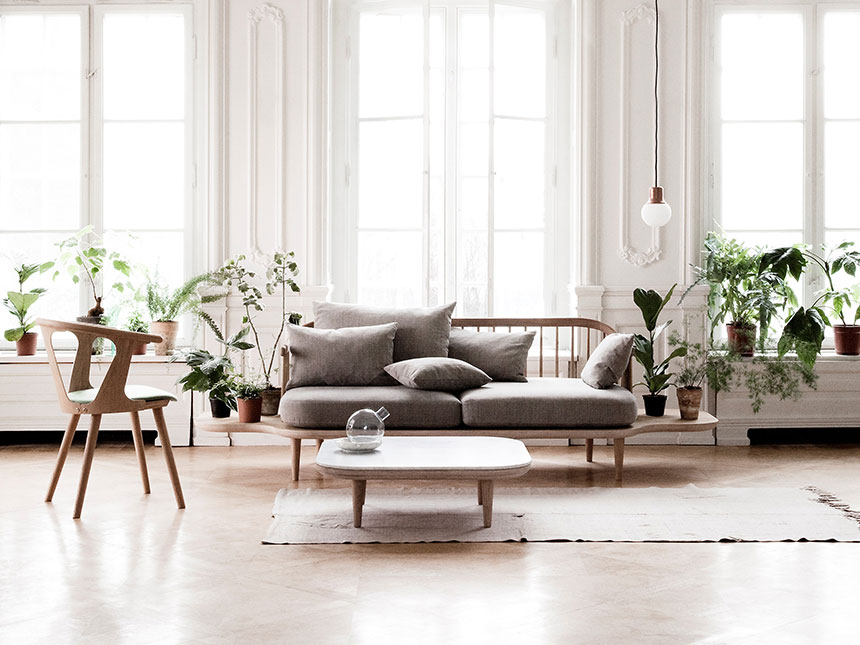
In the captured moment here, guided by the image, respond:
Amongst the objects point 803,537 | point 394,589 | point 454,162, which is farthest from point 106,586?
point 454,162

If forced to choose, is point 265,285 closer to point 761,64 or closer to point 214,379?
point 214,379

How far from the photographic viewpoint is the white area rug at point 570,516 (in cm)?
378

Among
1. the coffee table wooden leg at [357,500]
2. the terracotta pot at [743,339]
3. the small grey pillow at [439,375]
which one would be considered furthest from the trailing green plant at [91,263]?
the terracotta pot at [743,339]

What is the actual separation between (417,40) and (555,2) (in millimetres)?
951

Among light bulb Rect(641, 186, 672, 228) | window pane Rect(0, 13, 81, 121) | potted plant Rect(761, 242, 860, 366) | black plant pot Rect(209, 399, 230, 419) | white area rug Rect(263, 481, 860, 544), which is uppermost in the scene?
window pane Rect(0, 13, 81, 121)

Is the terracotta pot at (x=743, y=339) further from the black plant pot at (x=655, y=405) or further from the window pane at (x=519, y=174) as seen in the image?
the window pane at (x=519, y=174)

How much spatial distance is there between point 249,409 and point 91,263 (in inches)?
67.0

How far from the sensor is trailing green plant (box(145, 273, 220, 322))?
5.92 metres

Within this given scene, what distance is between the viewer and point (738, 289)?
5.92 m

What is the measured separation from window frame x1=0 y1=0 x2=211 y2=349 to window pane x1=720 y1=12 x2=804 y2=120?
3463 mm

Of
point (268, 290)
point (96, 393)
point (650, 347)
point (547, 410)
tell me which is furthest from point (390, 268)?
point (96, 393)

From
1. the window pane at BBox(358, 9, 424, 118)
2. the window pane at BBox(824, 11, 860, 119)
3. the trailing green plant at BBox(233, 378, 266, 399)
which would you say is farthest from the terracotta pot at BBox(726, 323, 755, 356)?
the trailing green plant at BBox(233, 378, 266, 399)

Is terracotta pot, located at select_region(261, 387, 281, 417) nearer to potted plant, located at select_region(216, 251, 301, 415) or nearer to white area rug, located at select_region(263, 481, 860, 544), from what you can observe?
Answer: potted plant, located at select_region(216, 251, 301, 415)

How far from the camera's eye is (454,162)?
6301 millimetres
